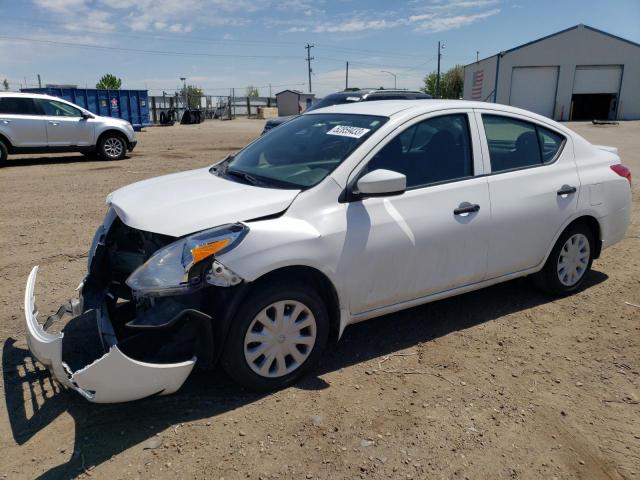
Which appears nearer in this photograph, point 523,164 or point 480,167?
point 480,167

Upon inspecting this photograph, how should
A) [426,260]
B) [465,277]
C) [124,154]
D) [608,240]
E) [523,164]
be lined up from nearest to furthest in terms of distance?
[426,260] → [465,277] → [523,164] → [608,240] → [124,154]

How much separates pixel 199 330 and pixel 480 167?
2.39 m

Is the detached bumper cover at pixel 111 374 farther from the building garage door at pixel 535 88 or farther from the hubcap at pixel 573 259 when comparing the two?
the building garage door at pixel 535 88

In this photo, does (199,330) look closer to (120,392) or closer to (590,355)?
(120,392)

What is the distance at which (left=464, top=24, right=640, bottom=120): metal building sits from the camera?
124ft

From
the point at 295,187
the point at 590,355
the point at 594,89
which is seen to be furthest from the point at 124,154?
the point at 594,89

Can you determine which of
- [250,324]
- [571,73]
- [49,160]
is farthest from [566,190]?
[571,73]

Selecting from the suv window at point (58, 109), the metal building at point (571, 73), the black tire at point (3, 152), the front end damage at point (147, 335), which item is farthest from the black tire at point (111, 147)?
the metal building at point (571, 73)

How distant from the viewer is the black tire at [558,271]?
446 centimetres

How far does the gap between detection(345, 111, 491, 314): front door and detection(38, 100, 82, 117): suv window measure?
1249cm

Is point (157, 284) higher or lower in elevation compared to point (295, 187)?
lower

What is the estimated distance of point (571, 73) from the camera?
3825 cm

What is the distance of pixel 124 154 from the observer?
14.9 m

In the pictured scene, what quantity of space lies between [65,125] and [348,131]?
1218 centimetres
